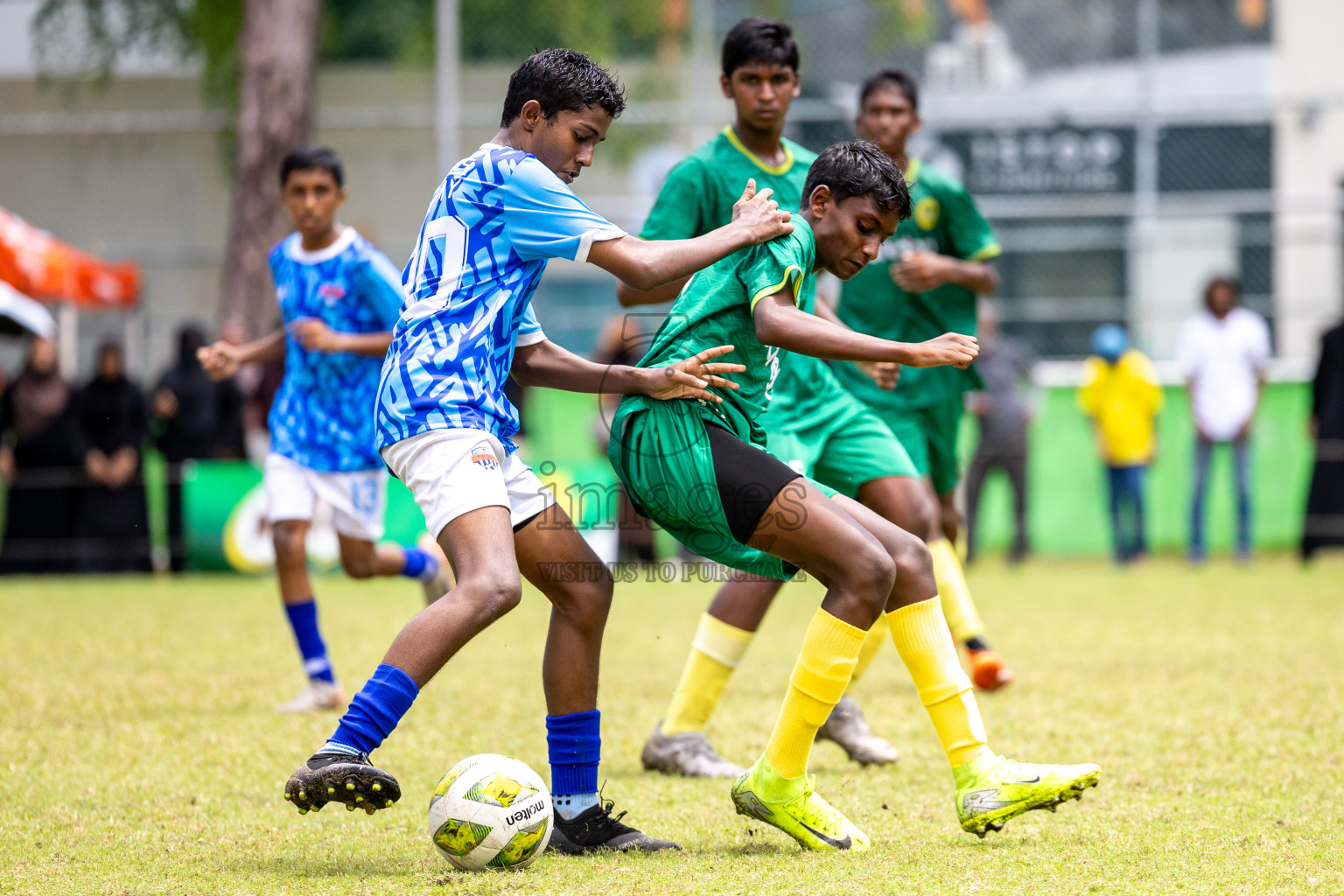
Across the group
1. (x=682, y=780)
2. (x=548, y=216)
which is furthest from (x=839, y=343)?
(x=682, y=780)

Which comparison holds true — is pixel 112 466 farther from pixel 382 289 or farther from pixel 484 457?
pixel 484 457

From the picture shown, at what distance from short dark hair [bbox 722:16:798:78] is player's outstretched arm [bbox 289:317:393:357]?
1743mm

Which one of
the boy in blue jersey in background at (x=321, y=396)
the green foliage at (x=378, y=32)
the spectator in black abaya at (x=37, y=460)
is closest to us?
the boy in blue jersey in background at (x=321, y=396)

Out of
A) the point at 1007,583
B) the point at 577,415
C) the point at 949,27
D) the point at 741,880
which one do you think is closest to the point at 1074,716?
the point at 741,880

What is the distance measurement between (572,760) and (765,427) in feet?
4.72

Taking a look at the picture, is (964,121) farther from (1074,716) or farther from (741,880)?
(741,880)

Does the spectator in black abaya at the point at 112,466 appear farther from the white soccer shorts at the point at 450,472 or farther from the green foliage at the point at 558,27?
the white soccer shorts at the point at 450,472

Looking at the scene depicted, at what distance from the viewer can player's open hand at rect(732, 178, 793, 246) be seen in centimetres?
370

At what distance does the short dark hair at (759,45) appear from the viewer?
5188 mm

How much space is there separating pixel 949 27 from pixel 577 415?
6.02 metres

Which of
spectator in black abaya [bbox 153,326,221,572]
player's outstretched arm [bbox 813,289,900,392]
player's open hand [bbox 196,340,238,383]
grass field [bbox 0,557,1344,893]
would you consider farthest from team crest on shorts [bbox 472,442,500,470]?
spectator in black abaya [bbox 153,326,221,572]

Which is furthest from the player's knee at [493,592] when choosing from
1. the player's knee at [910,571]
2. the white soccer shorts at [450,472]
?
the player's knee at [910,571]

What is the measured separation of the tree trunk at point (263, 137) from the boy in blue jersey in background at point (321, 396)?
8979 mm

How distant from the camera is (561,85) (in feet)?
12.3
